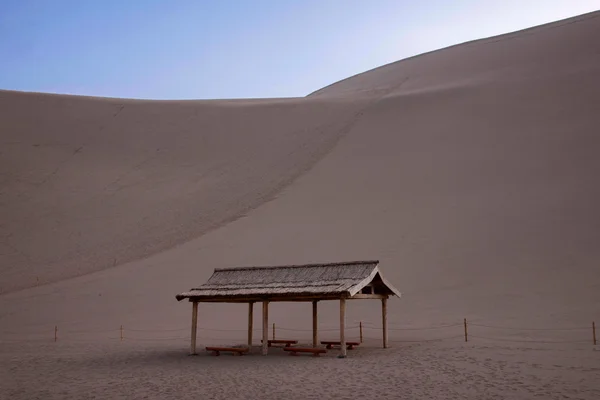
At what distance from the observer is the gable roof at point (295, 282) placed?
14984mm

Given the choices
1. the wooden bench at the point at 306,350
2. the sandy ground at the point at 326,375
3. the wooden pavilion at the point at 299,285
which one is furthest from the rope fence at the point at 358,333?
the wooden bench at the point at 306,350

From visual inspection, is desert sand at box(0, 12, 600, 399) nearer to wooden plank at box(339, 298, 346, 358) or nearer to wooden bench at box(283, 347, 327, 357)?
wooden plank at box(339, 298, 346, 358)

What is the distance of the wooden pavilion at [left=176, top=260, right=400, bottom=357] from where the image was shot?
14.9m

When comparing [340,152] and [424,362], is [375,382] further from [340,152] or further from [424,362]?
[340,152]

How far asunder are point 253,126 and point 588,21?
935 inches

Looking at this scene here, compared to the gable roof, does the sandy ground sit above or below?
below

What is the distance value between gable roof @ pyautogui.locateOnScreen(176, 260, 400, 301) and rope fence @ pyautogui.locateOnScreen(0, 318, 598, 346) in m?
2.22

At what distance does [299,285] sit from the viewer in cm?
1560

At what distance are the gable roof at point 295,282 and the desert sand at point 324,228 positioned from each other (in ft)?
4.80

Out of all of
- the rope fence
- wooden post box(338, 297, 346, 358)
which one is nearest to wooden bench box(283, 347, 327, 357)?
wooden post box(338, 297, 346, 358)

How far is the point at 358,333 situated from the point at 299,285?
4.31m

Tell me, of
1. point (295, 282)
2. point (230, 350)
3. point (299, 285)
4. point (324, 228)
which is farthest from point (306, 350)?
point (324, 228)

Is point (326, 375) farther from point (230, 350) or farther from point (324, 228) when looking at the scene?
point (324, 228)

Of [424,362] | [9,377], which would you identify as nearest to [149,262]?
[9,377]
